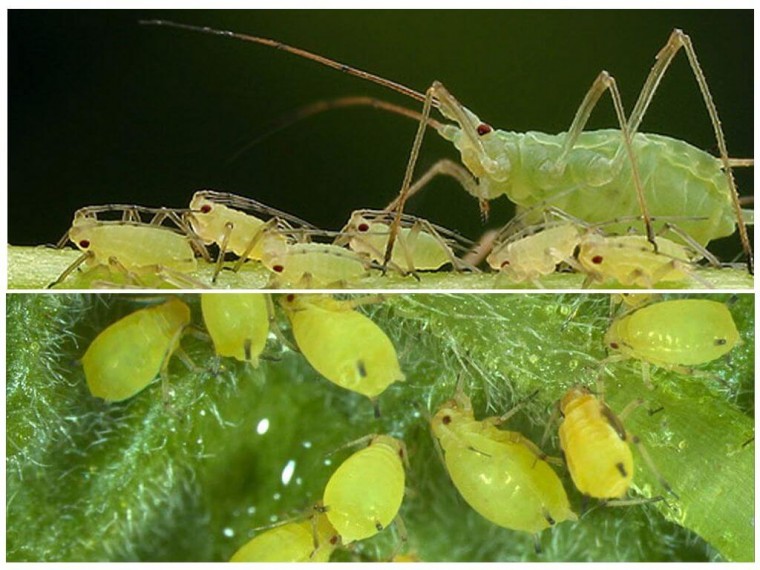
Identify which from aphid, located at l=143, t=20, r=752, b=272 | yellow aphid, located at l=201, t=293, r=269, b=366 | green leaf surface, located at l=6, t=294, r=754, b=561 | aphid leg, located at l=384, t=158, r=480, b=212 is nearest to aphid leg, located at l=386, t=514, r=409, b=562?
green leaf surface, located at l=6, t=294, r=754, b=561

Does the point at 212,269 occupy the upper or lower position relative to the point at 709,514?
upper

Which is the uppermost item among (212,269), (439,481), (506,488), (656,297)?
(656,297)

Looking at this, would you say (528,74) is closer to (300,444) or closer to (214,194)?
(214,194)

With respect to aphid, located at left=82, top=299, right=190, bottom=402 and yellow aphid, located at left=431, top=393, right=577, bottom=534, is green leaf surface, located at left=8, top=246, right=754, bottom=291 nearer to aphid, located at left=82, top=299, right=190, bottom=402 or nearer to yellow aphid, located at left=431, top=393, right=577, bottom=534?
Answer: aphid, located at left=82, top=299, right=190, bottom=402

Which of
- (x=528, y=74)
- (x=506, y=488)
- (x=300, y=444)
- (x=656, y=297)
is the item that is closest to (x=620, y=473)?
(x=506, y=488)

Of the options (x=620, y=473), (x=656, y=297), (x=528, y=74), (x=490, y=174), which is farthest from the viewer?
(x=528, y=74)

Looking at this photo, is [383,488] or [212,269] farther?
[212,269]

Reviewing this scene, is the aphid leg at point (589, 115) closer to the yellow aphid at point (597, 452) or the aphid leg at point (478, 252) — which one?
the aphid leg at point (478, 252)
